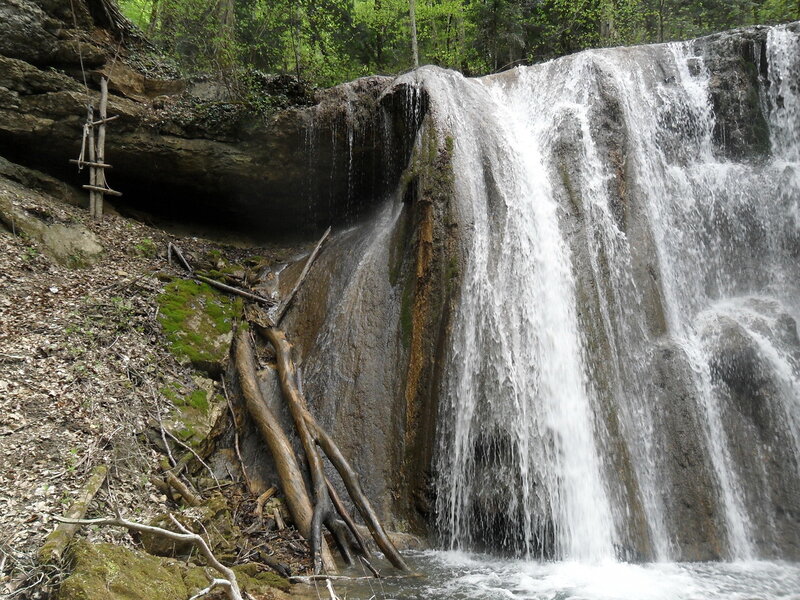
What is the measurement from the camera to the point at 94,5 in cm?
1164

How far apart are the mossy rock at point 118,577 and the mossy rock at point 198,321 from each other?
4232 mm

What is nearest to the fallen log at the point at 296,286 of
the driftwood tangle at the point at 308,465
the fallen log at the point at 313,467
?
the driftwood tangle at the point at 308,465

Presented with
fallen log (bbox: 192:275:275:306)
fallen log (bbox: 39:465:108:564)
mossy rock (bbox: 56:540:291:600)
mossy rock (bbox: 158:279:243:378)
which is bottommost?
mossy rock (bbox: 56:540:291:600)

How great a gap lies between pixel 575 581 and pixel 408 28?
18.9m

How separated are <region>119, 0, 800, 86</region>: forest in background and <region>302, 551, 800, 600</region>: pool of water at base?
13.1 m

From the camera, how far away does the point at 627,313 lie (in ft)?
25.4

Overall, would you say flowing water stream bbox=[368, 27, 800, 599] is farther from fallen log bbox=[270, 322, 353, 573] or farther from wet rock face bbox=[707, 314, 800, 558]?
fallen log bbox=[270, 322, 353, 573]

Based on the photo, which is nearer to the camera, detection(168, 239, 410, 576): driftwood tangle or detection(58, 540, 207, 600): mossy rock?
detection(58, 540, 207, 600): mossy rock

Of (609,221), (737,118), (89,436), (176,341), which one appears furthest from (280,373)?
(737,118)

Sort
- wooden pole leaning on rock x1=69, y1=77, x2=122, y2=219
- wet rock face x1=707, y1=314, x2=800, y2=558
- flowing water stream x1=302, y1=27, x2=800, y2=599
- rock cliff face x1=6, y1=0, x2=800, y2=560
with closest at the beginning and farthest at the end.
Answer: flowing water stream x1=302, y1=27, x2=800, y2=599 < wet rock face x1=707, y1=314, x2=800, y2=558 < rock cliff face x1=6, y1=0, x2=800, y2=560 < wooden pole leaning on rock x1=69, y1=77, x2=122, y2=219

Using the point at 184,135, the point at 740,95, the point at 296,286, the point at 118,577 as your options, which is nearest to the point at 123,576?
the point at 118,577

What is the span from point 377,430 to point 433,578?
256cm

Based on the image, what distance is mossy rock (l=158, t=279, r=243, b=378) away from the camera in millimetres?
7668

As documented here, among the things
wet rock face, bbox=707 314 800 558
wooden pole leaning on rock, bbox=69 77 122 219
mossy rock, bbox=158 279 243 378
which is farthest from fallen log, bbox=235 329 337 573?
wet rock face, bbox=707 314 800 558
